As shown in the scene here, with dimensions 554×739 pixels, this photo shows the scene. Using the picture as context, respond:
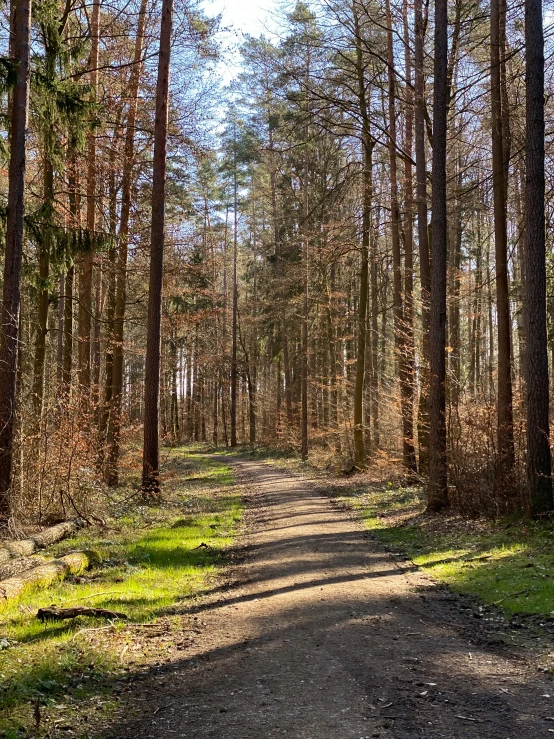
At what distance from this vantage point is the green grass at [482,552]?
6.73 m

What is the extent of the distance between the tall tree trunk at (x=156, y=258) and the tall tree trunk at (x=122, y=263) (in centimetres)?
112

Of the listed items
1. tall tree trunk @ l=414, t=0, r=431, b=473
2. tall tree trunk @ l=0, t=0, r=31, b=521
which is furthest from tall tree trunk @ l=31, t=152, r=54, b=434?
tall tree trunk @ l=414, t=0, r=431, b=473

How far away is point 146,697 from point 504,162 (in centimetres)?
1220

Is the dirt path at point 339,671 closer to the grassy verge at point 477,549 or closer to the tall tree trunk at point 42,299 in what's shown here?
the grassy verge at point 477,549

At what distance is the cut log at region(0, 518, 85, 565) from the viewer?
27.1ft

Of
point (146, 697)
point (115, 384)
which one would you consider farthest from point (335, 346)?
point (146, 697)

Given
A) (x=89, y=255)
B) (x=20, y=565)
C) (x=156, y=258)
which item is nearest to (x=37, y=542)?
(x=20, y=565)

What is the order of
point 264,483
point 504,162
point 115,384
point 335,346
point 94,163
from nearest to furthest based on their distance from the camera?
point 504,162
point 94,163
point 115,384
point 264,483
point 335,346

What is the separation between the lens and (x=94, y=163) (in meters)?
14.9

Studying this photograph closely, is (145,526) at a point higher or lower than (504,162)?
lower

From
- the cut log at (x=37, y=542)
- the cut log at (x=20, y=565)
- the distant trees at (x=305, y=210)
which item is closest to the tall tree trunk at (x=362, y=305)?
the distant trees at (x=305, y=210)

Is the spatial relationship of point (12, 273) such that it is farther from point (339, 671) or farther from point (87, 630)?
point (339, 671)

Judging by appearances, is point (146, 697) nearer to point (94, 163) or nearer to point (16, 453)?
point (16, 453)

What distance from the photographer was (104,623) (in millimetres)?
5980
